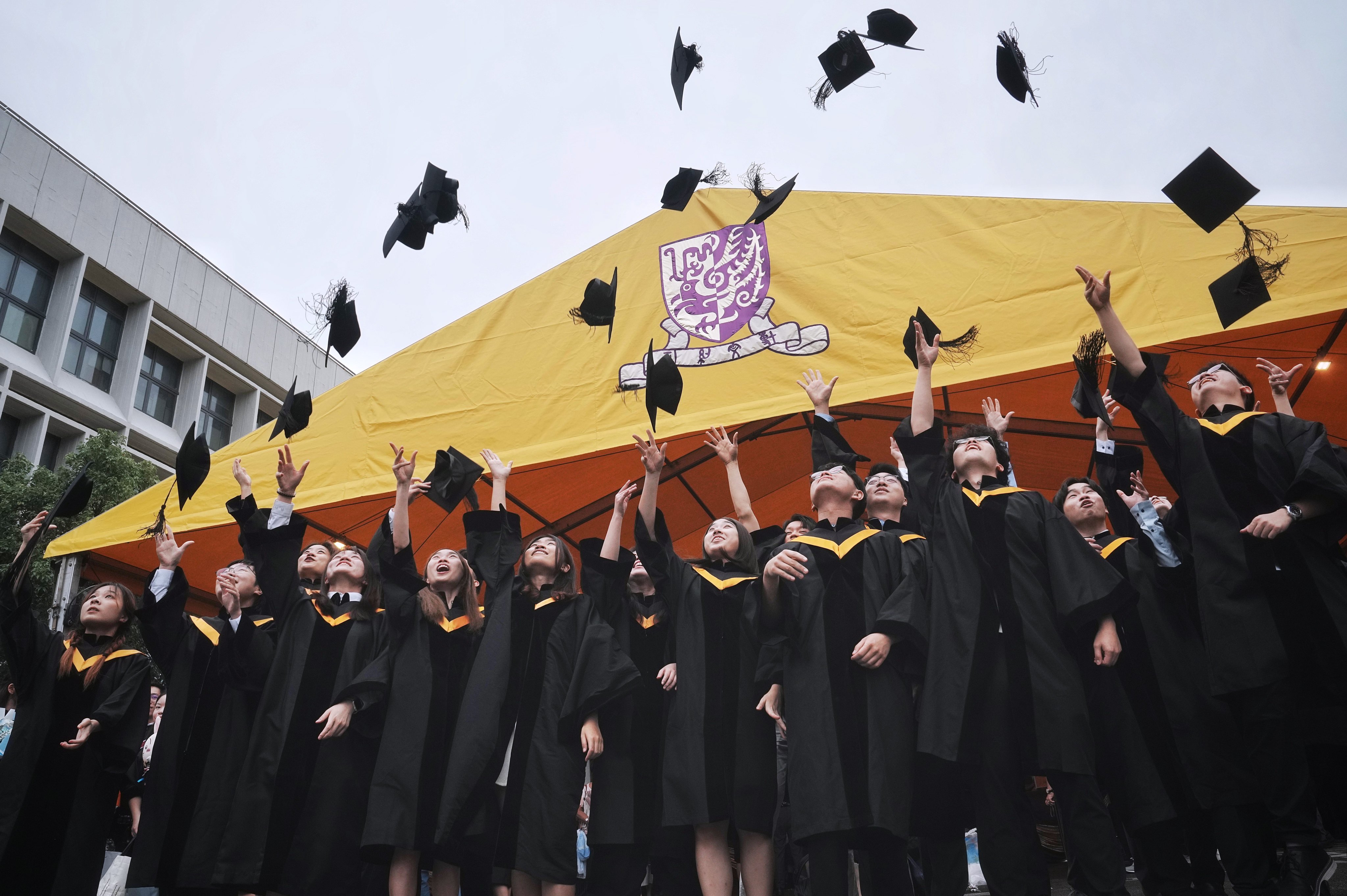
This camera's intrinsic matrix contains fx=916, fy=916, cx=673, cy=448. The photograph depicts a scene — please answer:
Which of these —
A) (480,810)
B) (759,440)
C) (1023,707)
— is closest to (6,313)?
(759,440)

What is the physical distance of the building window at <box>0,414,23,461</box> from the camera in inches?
773

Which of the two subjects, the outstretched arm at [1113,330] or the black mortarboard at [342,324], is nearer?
→ the outstretched arm at [1113,330]

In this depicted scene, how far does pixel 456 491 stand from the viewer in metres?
4.84

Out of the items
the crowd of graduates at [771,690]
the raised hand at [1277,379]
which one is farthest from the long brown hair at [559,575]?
the raised hand at [1277,379]

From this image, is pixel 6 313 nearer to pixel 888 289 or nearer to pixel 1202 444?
pixel 888 289

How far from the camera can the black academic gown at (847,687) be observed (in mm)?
2953

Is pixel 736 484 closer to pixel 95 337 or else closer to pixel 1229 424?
pixel 1229 424

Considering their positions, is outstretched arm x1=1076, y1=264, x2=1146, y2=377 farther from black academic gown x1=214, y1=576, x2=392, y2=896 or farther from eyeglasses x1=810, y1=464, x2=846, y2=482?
black academic gown x1=214, y1=576, x2=392, y2=896

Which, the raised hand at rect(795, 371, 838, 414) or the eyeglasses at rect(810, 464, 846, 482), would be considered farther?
the raised hand at rect(795, 371, 838, 414)

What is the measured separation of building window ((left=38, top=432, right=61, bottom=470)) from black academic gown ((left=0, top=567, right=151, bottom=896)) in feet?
Answer: 64.3

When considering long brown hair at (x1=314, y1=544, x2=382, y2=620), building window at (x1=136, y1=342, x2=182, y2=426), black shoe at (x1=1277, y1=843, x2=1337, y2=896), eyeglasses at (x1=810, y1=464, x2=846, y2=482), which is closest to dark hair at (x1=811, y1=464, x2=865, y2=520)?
eyeglasses at (x1=810, y1=464, x2=846, y2=482)

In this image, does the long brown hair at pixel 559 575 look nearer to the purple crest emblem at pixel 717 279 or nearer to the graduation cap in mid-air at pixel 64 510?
the purple crest emblem at pixel 717 279

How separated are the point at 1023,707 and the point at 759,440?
3645mm

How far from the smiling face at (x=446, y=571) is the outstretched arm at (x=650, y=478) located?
88 cm
